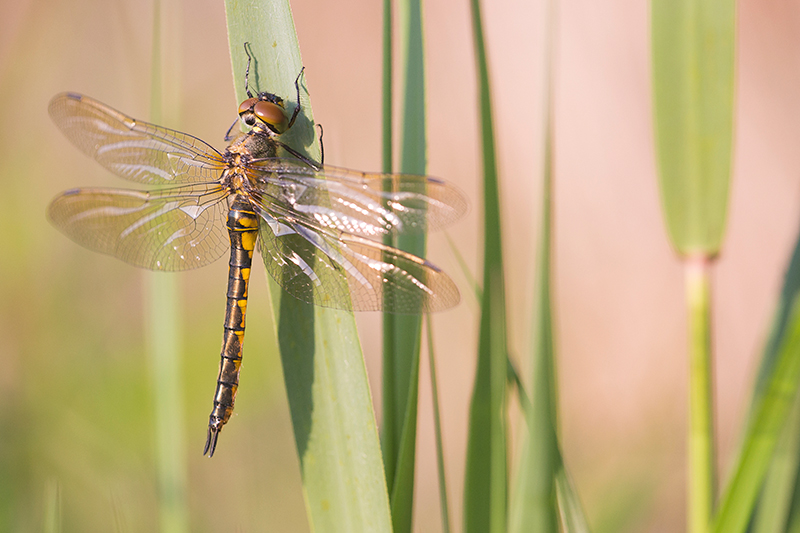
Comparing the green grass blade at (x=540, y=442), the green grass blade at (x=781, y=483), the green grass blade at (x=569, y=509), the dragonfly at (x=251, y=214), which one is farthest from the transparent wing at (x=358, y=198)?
the green grass blade at (x=781, y=483)

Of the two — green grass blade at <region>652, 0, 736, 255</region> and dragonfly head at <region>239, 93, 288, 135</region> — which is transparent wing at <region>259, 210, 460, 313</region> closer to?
dragonfly head at <region>239, 93, 288, 135</region>

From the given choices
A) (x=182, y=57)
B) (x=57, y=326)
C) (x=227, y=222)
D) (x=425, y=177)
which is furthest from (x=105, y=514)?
(x=182, y=57)

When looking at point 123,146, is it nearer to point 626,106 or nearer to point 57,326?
point 57,326

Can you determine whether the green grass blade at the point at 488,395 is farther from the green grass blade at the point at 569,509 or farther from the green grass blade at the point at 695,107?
the green grass blade at the point at 695,107

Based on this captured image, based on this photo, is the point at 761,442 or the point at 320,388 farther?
the point at 320,388

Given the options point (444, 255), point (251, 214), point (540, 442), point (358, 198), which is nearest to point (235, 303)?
point (251, 214)

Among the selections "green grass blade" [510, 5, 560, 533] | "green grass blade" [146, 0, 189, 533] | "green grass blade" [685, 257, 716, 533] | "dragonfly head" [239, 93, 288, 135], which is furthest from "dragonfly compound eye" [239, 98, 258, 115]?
"green grass blade" [685, 257, 716, 533]

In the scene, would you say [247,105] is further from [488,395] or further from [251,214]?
[488,395]
